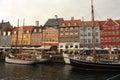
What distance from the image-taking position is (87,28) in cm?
6544

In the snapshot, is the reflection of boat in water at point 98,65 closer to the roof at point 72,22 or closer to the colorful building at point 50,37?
the colorful building at point 50,37

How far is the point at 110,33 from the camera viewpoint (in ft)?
203

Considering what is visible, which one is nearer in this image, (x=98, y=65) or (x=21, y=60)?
(x=98, y=65)

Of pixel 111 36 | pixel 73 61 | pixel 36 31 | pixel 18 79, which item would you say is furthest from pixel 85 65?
pixel 36 31

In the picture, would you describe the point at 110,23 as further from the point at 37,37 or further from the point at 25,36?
the point at 25,36

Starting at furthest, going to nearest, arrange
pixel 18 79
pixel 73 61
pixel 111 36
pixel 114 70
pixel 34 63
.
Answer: pixel 111 36
pixel 34 63
pixel 73 61
pixel 114 70
pixel 18 79

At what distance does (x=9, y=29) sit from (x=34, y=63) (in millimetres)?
35778

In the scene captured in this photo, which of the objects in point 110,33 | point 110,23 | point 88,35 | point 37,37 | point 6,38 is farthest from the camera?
point 6,38

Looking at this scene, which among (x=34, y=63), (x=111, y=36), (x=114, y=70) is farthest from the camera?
(x=111, y=36)

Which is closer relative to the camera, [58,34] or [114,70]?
[114,70]

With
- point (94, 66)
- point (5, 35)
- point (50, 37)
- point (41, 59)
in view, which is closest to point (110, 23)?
point (50, 37)

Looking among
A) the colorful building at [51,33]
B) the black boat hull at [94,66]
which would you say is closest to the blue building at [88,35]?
the colorful building at [51,33]

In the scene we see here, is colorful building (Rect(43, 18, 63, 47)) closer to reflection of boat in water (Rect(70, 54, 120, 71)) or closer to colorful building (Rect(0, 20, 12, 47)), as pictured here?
colorful building (Rect(0, 20, 12, 47))

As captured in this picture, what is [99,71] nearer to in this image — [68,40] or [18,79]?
[18,79]
